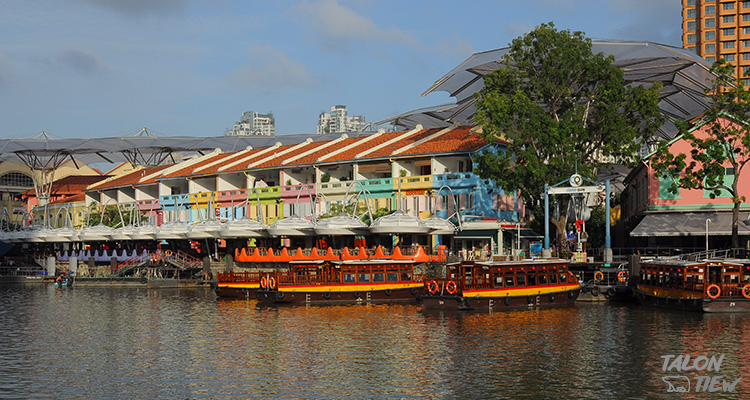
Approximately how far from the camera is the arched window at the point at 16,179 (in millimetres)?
162000

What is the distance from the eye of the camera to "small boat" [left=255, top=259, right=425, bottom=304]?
62.2m

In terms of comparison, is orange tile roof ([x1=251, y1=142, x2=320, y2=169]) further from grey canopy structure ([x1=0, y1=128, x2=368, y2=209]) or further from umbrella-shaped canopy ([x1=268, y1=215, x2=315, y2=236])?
grey canopy structure ([x1=0, y1=128, x2=368, y2=209])

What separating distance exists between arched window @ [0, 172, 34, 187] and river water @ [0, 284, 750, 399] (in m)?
109

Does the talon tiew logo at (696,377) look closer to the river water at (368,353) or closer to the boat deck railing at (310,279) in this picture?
the river water at (368,353)

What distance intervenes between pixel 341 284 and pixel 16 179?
388ft

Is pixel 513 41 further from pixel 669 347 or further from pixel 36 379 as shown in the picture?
pixel 36 379

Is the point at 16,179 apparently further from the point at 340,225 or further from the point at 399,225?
the point at 399,225

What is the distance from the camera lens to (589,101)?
73062mm

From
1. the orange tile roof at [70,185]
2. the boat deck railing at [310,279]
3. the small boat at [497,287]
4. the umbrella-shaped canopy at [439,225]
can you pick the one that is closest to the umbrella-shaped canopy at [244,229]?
the umbrella-shaped canopy at [439,225]

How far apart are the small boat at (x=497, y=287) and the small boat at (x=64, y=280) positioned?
47562mm

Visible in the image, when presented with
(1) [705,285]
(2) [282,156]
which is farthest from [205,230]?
(1) [705,285]

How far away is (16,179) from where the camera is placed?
16375 cm

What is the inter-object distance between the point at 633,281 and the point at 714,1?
338 ft

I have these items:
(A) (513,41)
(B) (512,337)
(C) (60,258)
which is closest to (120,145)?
(C) (60,258)
